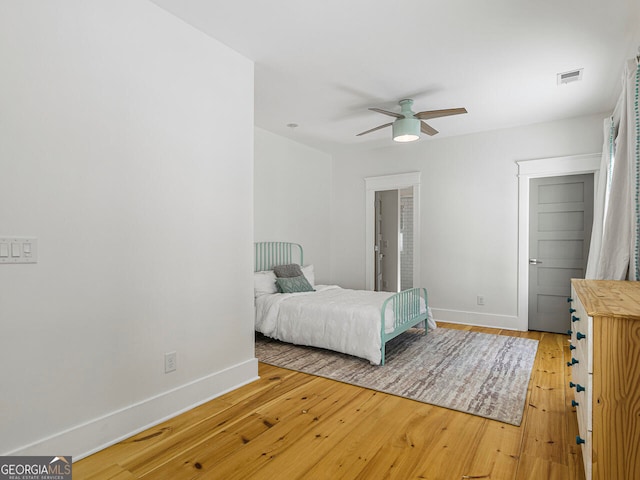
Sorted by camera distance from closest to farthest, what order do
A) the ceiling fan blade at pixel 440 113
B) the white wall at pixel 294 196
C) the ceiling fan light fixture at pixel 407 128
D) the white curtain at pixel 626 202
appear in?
the white curtain at pixel 626 202
the ceiling fan blade at pixel 440 113
the ceiling fan light fixture at pixel 407 128
the white wall at pixel 294 196

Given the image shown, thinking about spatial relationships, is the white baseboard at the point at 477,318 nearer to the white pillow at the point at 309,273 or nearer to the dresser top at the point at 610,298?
the white pillow at the point at 309,273

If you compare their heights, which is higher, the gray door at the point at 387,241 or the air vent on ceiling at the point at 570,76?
the air vent on ceiling at the point at 570,76

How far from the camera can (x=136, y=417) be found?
2199mm

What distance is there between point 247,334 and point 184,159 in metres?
1.42

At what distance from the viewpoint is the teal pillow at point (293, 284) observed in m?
4.39

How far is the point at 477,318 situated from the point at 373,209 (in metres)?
2.18

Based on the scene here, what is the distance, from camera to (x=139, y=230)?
87.6 inches

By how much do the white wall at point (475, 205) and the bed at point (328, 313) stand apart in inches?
35.7

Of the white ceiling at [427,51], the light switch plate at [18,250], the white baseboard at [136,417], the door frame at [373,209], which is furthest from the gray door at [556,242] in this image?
the light switch plate at [18,250]

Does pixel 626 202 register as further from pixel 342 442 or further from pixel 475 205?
pixel 475 205

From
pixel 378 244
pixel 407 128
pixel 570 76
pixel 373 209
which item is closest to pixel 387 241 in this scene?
pixel 378 244

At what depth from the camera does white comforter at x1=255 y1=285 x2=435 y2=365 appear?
3.44 metres

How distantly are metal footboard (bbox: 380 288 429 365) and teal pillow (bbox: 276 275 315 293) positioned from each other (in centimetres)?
124

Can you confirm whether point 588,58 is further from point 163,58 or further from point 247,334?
point 247,334
